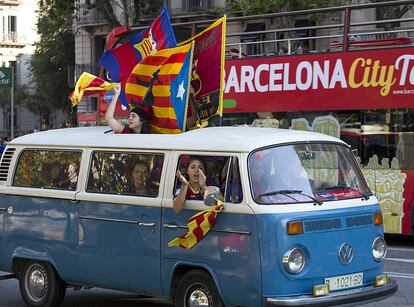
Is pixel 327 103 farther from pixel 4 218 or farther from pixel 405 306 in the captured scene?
pixel 4 218

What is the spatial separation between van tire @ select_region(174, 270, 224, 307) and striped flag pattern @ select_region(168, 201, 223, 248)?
27cm

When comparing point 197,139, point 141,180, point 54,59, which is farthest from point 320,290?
point 54,59

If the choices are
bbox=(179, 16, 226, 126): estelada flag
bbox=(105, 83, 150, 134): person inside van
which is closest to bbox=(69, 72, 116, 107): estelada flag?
bbox=(105, 83, 150, 134): person inside van

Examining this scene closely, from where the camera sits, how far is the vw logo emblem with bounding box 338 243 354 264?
6.97 m

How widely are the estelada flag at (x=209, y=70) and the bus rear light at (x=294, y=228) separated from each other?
2601 mm

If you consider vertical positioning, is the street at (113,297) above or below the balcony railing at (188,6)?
below

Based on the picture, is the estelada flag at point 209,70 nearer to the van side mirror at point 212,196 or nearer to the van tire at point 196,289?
the van side mirror at point 212,196

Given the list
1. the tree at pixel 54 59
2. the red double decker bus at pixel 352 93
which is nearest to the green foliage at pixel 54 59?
the tree at pixel 54 59

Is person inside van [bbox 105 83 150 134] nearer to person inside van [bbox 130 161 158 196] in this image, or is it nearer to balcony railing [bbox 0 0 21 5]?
person inside van [bbox 130 161 158 196]

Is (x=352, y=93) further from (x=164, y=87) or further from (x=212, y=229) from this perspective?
(x=212, y=229)

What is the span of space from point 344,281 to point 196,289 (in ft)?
4.19

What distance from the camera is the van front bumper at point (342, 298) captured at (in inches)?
257

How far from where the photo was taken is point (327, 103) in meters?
14.9

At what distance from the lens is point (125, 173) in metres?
7.77
